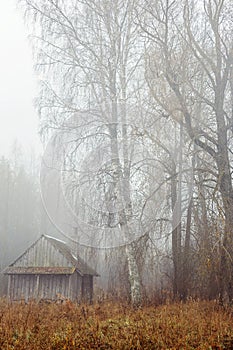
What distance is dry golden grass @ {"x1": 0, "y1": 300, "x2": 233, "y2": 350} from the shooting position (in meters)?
7.79

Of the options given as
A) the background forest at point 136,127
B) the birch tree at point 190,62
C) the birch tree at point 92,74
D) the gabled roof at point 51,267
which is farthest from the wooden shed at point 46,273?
the birch tree at point 190,62

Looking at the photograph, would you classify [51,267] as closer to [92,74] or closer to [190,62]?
[92,74]

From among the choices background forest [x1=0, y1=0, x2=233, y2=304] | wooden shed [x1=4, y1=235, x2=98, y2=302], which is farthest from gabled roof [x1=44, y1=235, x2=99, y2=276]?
background forest [x1=0, y1=0, x2=233, y2=304]

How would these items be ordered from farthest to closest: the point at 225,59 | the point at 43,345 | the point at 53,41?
the point at 53,41 < the point at 225,59 < the point at 43,345

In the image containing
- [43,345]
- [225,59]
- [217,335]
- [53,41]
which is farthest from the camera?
[53,41]

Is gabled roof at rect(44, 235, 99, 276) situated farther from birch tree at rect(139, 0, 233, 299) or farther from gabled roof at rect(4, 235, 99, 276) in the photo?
birch tree at rect(139, 0, 233, 299)

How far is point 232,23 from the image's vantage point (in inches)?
535

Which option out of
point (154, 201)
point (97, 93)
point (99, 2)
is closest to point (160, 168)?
point (154, 201)

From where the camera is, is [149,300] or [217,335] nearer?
[217,335]

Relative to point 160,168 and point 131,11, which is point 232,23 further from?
point 160,168

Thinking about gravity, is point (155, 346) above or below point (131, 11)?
below

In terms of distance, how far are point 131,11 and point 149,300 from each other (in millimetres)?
8621

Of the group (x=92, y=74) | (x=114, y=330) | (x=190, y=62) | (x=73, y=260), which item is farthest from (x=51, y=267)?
(x=114, y=330)

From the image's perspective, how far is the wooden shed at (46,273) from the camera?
2022 centimetres
